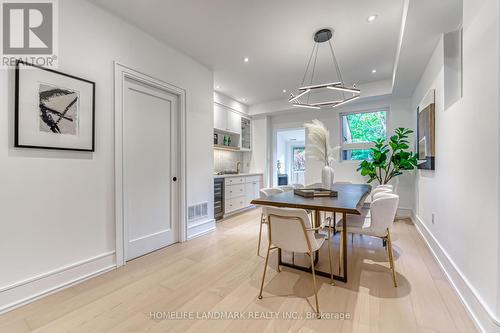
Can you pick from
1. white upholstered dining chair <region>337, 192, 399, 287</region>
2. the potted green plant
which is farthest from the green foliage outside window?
white upholstered dining chair <region>337, 192, 399, 287</region>

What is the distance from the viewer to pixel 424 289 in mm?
1986

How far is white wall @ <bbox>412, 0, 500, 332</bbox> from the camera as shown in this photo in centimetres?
140

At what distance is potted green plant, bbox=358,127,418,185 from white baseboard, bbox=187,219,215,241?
313 cm

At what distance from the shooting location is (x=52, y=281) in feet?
6.48

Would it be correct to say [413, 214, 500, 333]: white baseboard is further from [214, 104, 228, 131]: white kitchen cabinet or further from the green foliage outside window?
[214, 104, 228, 131]: white kitchen cabinet

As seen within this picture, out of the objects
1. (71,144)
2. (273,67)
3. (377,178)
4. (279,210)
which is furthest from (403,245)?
(71,144)

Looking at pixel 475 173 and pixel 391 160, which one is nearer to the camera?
pixel 475 173

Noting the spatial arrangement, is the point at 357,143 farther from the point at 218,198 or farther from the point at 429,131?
the point at 218,198

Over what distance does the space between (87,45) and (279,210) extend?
8.29 ft

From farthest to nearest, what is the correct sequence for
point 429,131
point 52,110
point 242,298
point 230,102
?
point 230,102 → point 429,131 → point 52,110 → point 242,298

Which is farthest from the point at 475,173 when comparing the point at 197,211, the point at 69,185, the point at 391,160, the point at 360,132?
the point at 360,132

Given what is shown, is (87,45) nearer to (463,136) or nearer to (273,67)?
(273,67)

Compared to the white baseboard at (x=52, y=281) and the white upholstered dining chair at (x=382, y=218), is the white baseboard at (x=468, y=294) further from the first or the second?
the white baseboard at (x=52, y=281)

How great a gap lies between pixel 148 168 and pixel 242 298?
197 cm
